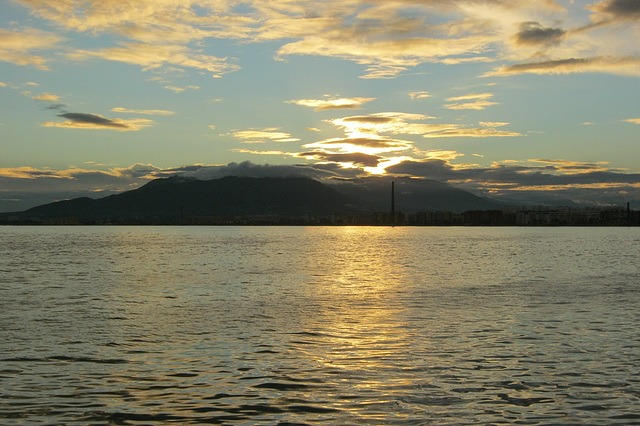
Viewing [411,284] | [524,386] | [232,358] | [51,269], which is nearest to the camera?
[524,386]

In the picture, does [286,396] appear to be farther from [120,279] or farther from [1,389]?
[120,279]

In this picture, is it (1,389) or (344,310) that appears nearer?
(1,389)

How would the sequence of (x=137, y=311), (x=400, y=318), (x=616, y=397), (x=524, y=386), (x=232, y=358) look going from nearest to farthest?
(x=616, y=397) → (x=524, y=386) → (x=232, y=358) → (x=400, y=318) → (x=137, y=311)

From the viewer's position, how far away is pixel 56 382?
16.9 metres

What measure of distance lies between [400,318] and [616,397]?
46.4ft

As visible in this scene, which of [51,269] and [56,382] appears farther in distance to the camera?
[51,269]

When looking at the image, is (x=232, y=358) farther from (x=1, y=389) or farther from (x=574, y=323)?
(x=574, y=323)

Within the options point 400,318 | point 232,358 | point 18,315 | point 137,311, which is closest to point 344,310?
point 400,318

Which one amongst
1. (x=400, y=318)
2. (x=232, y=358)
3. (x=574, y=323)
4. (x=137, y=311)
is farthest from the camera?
(x=137, y=311)

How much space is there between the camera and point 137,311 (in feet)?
104

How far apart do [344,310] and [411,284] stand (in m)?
15.8

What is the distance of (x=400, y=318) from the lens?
29094mm

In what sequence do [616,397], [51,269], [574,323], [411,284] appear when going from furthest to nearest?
[51,269]
[411,284]
[574,323]
[616,397]

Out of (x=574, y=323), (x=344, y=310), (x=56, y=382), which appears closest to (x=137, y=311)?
(x=344, y=310)
